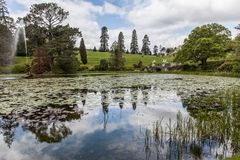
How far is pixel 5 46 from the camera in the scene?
168 ft

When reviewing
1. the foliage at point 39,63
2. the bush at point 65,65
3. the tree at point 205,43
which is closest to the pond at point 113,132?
the foliage at point 39,63

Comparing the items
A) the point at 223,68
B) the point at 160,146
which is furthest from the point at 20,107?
the point at 223,68

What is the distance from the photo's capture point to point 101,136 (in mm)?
7277

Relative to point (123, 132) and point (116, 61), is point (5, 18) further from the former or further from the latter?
point (123, 132)

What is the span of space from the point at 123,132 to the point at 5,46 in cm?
5020

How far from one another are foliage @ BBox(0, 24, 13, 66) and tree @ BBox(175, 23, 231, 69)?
34.3 m

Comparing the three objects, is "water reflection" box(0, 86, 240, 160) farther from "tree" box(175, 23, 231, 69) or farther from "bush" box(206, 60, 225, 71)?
"bush" box(206, 60, 225, 71)

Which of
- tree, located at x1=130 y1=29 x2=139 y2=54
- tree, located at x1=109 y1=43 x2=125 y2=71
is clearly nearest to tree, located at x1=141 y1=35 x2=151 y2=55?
tree, located at x1=130 y1=29 x2=139 y2=54

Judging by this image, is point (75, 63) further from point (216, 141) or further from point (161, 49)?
point (161, 49)

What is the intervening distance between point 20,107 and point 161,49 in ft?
326

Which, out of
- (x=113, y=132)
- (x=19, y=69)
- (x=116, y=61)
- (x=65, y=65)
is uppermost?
(x=116, y=61)

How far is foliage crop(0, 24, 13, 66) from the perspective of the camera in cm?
5006

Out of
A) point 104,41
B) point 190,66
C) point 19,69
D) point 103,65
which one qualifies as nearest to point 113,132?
point 190,66

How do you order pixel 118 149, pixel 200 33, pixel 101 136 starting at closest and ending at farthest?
pixel 118 149 → pixel 101 136 → pixel 200 33
